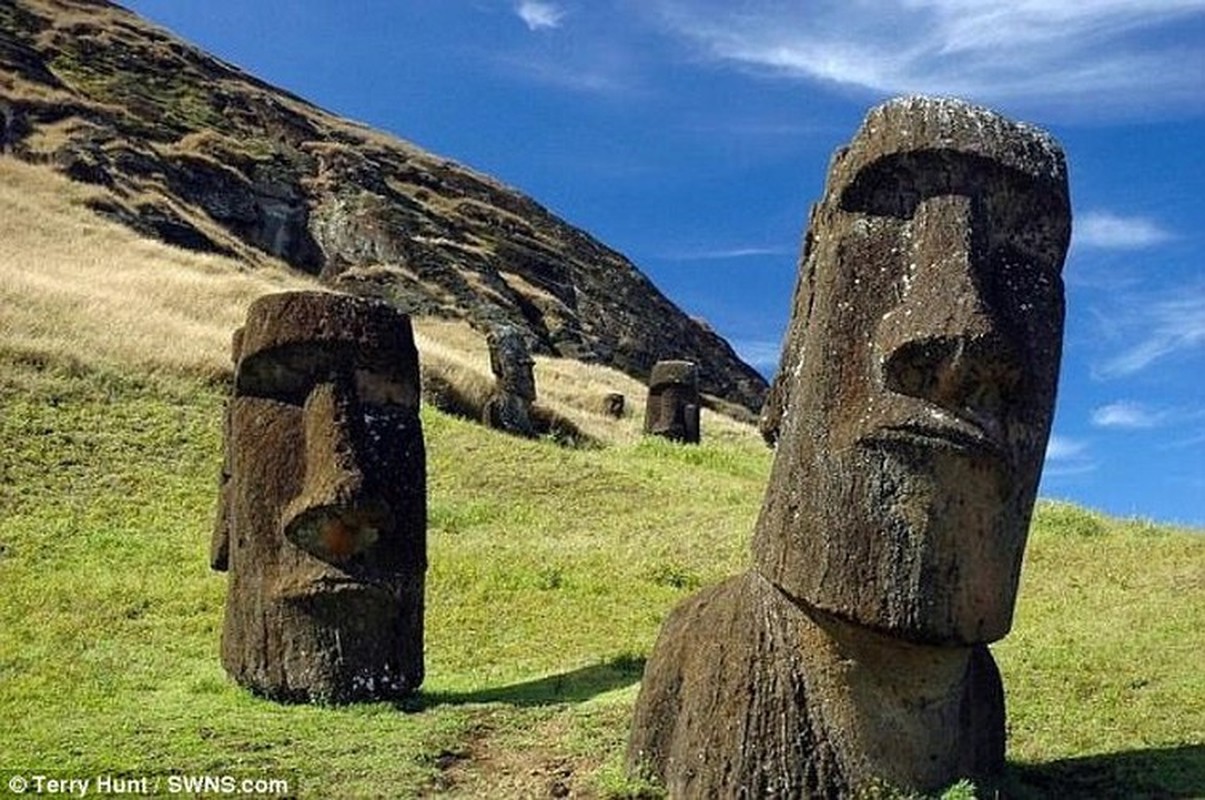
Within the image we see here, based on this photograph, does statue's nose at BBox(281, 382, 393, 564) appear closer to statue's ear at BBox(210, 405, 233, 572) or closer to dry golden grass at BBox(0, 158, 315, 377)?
statue's ear at BBox(210, 405, 233, 572)

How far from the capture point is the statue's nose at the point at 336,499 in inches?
437

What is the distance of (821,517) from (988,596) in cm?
86

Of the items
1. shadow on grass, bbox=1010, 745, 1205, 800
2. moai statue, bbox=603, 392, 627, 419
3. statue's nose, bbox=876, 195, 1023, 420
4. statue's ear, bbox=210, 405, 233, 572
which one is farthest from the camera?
moai statue, bbox=603, 392, 627, 419

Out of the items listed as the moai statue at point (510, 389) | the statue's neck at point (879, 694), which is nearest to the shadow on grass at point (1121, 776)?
the statue's neck at point (879, 694)

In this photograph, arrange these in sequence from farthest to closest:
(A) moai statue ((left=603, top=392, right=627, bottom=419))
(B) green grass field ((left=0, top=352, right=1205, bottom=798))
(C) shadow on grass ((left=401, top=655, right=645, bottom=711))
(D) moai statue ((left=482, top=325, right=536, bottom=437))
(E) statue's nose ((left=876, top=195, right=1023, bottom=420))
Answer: (A) moai statue ((left=603, top=392, right=627, bottom=419)) → (D) moai statue ((left=482, top=325, right=536, bottom=437)) → (C) shadow on grass ((left=401, top=655, right=645, bottom=711)) → (B) green grass field ((left=0, top=352, right=1205, bottom=798)) → (E) statue's nose ((left=876, top=195, right=1023, bottom=420))

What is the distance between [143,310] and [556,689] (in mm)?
22467

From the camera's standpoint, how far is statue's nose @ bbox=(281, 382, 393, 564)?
36.4 feet

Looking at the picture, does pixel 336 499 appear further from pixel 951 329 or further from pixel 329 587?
pixel 951 329

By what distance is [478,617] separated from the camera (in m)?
16.0

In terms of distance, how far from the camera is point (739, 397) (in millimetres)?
68188

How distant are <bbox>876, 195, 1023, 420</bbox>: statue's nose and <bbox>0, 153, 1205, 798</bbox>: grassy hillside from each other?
248cm

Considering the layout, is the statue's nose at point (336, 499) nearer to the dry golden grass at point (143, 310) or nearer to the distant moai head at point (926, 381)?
the distant moai head at point (926, 381)

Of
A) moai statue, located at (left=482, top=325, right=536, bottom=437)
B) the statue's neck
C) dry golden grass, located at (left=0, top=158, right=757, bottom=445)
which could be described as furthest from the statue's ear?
moai statue, located at (left=482, top=325, right=536, bottom=437)

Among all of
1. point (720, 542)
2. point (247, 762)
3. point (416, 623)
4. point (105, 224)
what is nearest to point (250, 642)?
point (416, 623)
